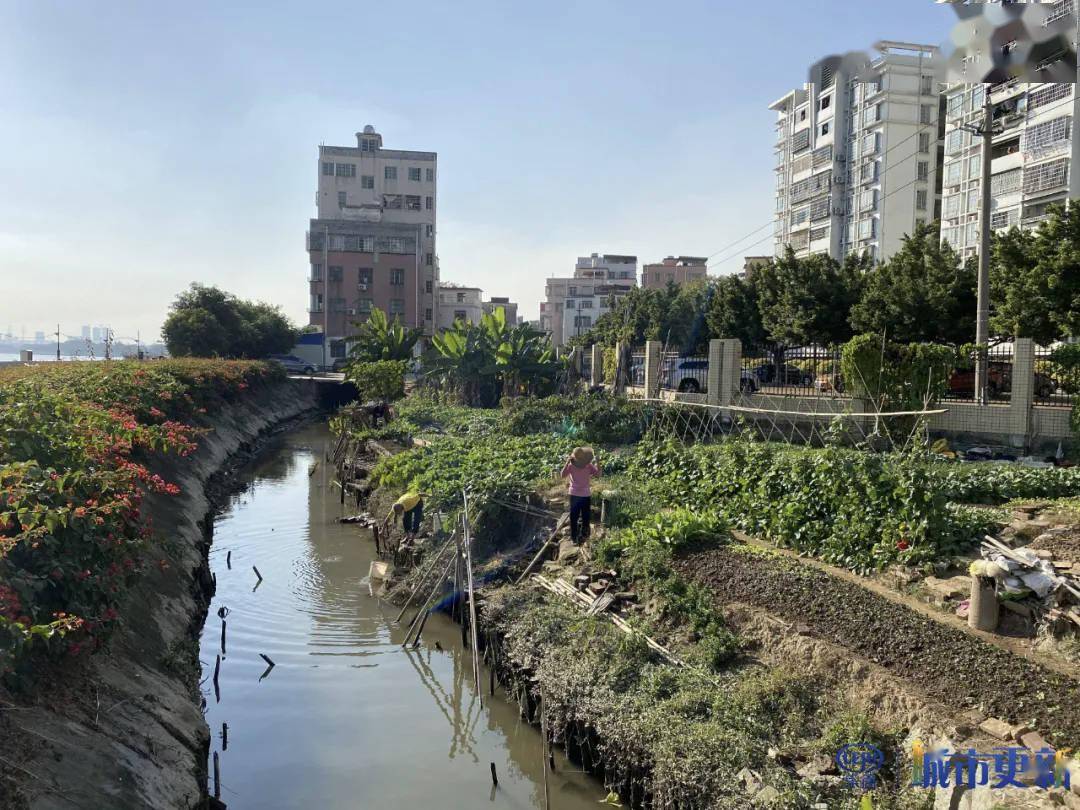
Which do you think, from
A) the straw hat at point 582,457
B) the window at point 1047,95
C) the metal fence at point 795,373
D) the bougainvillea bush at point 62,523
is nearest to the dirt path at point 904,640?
the straw hat at point 582,457

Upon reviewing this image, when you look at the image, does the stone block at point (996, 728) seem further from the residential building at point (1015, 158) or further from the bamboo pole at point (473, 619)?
the residential building at point (1015, 158)

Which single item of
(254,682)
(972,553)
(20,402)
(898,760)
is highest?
(20,402)

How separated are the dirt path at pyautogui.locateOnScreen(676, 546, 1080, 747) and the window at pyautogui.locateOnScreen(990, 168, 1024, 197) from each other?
38.9 meters

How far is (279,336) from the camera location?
55875 mm

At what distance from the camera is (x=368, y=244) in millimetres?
69250

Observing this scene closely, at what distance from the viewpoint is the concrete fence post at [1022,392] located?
15.2m

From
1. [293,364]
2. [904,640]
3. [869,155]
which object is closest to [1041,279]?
[904,640]

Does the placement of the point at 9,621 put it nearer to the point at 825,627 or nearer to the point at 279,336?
the point at 825,627

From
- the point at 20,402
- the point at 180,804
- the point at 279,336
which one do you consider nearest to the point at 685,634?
the point at 180,804

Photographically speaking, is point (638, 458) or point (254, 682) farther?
point (638, 458)

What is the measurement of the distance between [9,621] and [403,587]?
26.9 feet

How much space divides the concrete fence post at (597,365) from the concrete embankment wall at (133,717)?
1729 cm

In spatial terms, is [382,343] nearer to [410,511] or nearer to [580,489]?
[410,511]

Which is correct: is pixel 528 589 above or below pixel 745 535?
below
